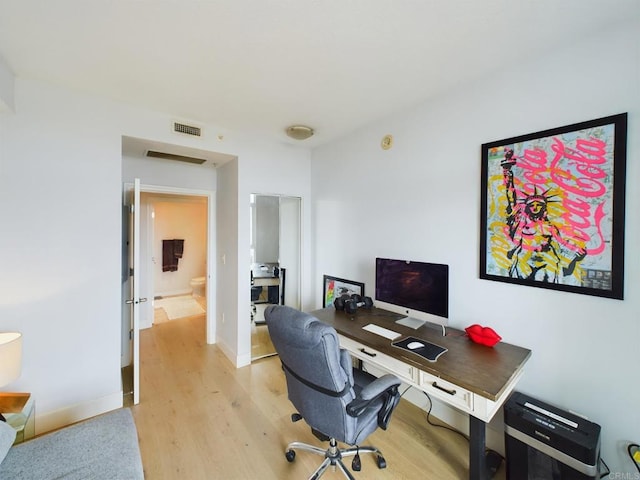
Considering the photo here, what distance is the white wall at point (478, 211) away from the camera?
141 cm

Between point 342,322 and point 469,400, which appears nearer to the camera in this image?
point 469,400

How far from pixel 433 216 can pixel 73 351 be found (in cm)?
305

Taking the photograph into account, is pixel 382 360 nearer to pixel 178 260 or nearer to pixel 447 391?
pixel 447 391

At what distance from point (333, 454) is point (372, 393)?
567mm

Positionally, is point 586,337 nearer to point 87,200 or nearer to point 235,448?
point 235,448

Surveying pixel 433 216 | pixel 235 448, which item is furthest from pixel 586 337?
pixel 235 448

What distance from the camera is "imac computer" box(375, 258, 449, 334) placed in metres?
1.88

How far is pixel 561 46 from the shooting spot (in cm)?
160

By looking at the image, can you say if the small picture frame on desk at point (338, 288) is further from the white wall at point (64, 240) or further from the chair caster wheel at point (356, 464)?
the white wall at point (64, 240)

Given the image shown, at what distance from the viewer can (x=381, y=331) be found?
2.02m

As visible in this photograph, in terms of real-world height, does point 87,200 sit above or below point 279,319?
above

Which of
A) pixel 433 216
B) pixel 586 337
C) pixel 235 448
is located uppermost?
pixel 433 216

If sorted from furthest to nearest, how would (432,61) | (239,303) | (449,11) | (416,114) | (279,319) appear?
(239,303) < (416,114) < (432,61) < (279,319) < (449,11)

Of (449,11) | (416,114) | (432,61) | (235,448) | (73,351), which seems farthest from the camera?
(416,114)
